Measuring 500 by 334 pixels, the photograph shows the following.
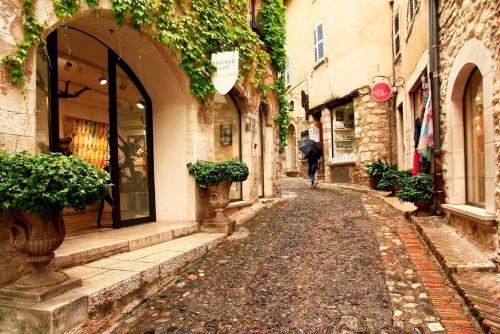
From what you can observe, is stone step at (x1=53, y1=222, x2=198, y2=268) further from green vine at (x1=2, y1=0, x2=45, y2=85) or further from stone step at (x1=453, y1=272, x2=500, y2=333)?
stone step at (x1=453, y1=272, x2=500, y2=333)

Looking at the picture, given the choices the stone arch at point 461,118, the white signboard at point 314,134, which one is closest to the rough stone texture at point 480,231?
the stone arch at point 461,118

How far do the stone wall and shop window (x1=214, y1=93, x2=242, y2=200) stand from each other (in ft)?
19.1

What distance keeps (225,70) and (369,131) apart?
25.1ft

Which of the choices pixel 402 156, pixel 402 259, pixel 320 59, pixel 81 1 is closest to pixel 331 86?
pixel 320 59

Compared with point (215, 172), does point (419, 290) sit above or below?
below

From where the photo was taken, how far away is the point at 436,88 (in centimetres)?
568

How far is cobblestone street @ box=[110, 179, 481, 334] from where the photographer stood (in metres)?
2.87

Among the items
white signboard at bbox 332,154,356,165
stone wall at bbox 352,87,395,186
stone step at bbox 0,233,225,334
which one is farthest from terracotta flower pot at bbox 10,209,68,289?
white signboard at bbox 332,154,356,165

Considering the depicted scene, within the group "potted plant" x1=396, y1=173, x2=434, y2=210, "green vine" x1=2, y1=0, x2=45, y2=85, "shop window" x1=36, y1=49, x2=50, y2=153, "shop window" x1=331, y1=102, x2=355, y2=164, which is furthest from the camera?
"shop window" x1=331, y1=102, x2=355, y2=164

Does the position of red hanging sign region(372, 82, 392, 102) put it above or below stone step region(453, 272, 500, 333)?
above

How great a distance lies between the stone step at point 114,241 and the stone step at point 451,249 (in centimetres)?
330

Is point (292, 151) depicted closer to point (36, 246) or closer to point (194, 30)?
point (194, 30)

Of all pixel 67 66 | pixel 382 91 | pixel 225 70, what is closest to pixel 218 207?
pixel 225 70

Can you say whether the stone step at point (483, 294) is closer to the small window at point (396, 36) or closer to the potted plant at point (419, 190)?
the potted plant at point (419, 190)
